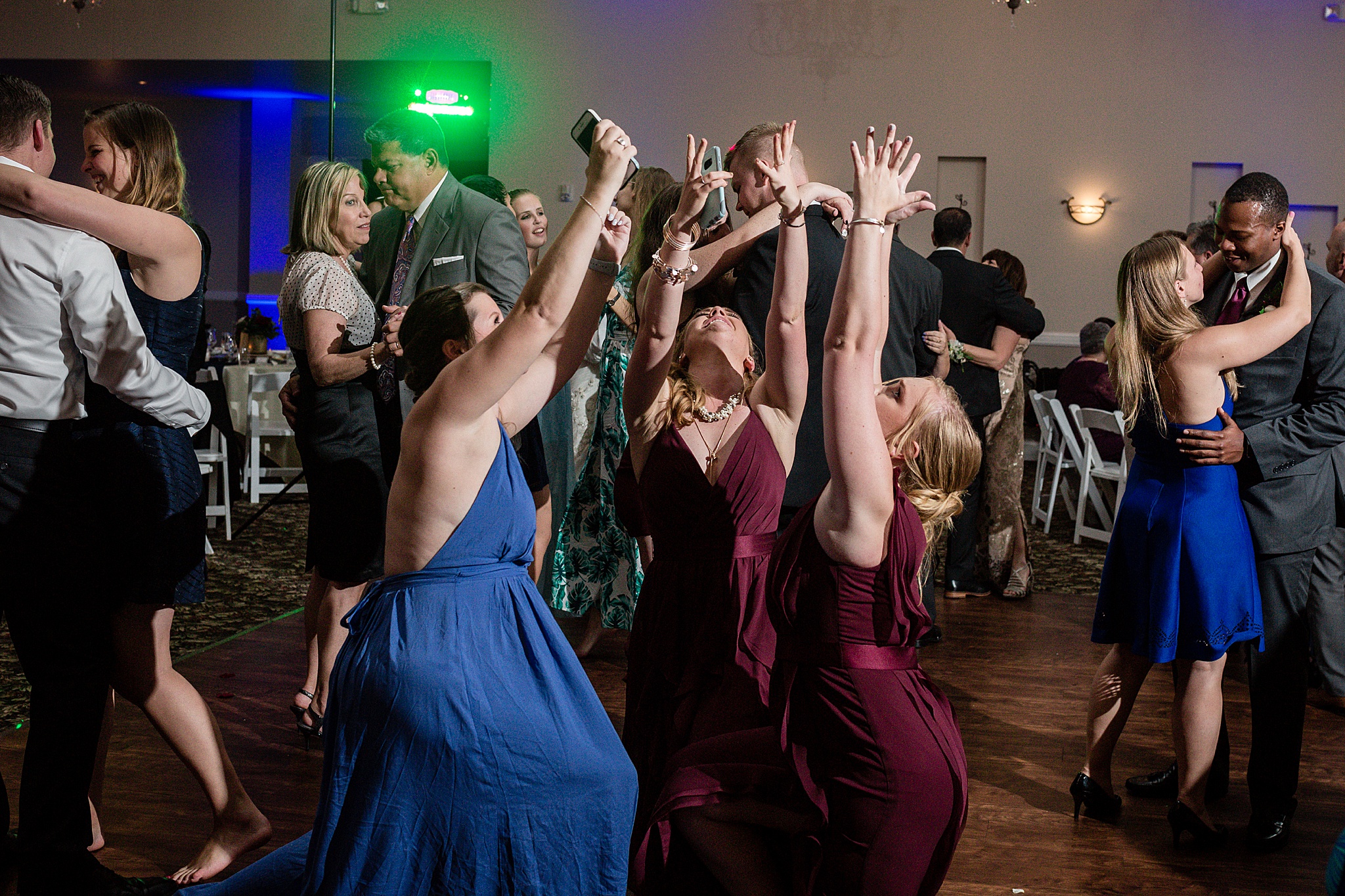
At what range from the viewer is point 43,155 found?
7.16 ft

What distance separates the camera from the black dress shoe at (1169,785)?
118 inches

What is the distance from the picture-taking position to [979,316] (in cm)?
514

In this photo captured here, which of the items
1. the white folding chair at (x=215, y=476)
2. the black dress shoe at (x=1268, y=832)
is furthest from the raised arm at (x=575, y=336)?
the white folding chair at (x=215, y=476)

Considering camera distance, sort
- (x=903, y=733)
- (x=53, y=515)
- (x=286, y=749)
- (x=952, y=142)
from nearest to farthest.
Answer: (x=903, y=733) → (x=53, y=515) → (x=286, y=749) → (x=952, y=142)

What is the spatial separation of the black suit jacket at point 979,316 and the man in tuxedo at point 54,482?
12.3ft

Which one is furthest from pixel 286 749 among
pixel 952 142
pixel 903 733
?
pixel 952 142

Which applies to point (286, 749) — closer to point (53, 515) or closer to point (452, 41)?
point (53, 515)

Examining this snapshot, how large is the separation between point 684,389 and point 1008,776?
1.58 metres

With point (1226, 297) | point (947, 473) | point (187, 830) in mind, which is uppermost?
point (1226, 297)

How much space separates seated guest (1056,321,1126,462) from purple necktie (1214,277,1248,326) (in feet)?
13.4

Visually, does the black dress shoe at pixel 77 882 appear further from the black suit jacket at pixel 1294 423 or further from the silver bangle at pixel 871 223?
the black suit jacket at pixel 1294 423

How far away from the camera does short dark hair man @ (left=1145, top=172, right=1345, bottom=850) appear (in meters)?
2.67

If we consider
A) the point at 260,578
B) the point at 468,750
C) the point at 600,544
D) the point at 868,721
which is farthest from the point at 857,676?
the point at 260,578

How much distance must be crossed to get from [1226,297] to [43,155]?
2.78m
